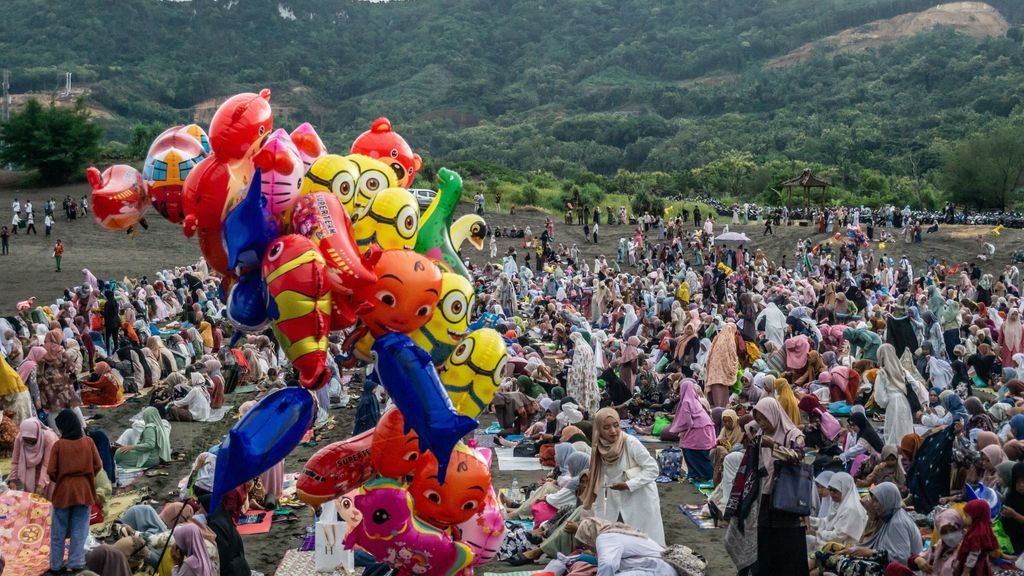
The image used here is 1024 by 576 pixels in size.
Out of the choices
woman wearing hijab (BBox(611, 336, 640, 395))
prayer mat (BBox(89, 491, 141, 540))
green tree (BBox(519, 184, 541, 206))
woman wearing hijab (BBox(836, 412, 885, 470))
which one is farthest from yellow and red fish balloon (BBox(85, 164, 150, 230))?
green tree (BBox(519, 184, 541, 206))

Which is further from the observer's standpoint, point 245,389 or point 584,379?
point 245,389

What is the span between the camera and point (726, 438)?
8.74 meters

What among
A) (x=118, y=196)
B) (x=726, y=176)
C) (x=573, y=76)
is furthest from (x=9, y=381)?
(x=573, y=76)

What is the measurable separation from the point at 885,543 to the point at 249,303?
13.5ft

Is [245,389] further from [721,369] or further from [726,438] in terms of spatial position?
[726,438]

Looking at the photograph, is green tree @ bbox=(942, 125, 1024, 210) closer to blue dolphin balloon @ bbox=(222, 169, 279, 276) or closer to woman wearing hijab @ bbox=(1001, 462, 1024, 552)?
woman wearing hijab @ bbox=(1001, 462, 1024, 552)

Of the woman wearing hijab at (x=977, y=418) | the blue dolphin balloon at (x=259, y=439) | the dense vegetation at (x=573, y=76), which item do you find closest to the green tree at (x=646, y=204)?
the dense vegetation at (x=573, y=76)

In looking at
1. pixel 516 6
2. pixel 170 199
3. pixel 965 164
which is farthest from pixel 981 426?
pixel 516 6

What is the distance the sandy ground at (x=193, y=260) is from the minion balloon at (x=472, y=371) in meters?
1.64

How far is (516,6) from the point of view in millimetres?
123000

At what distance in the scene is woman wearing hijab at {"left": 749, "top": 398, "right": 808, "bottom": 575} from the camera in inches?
239

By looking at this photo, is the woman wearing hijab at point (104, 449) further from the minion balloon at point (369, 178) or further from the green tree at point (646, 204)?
the green tree at point (646, 204)

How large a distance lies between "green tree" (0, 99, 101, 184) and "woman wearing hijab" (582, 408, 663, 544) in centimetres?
3683

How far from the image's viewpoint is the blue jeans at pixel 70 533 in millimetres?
6980
